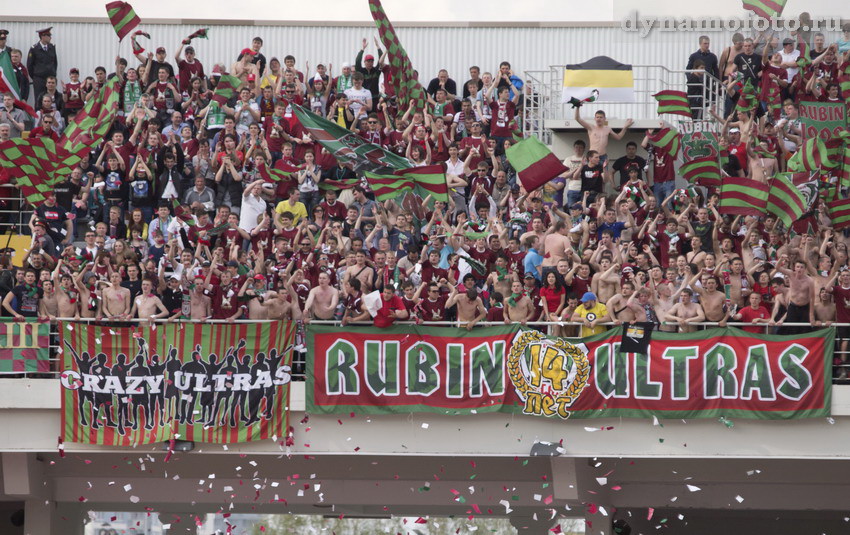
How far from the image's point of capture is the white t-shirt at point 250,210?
1947 centimetres

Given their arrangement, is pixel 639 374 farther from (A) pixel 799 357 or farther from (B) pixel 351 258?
(B) pixel 351 258

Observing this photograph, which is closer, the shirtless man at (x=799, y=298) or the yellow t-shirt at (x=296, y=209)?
the shirtless man at (x=799, y=298)

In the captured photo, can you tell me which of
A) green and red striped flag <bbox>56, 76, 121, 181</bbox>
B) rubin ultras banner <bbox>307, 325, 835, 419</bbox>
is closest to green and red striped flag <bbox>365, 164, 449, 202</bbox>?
rubin ultras banner <bbox>307, 325, 835, 419</bbox>

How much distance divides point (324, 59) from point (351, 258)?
8.90 meters

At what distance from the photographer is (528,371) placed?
53.8 ft

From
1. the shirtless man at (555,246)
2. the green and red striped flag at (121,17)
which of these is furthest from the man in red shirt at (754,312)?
the green and red striped flag at (121,17)

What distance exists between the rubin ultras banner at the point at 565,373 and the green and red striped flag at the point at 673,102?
4599 mm

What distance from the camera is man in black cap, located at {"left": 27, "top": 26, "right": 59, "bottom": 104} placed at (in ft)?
76.9

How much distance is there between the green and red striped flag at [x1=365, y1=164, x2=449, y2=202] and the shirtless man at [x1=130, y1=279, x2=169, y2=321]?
325 centimetres

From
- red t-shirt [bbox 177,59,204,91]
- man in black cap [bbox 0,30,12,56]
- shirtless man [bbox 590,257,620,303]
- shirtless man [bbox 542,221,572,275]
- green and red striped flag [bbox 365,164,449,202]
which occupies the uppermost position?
man in black cap [bbox 0,30,12,56]

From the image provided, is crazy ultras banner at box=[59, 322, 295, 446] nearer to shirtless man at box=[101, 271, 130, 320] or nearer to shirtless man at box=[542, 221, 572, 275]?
shirtless man at box=[101, 271, 130, 320]

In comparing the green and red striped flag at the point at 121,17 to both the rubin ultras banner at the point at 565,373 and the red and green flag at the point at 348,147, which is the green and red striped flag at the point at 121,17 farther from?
the rubin ultras banner at the point at 565,373

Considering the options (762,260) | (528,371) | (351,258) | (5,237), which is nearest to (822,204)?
(762,260)

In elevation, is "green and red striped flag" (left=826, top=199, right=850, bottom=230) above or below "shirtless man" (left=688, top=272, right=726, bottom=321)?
above
